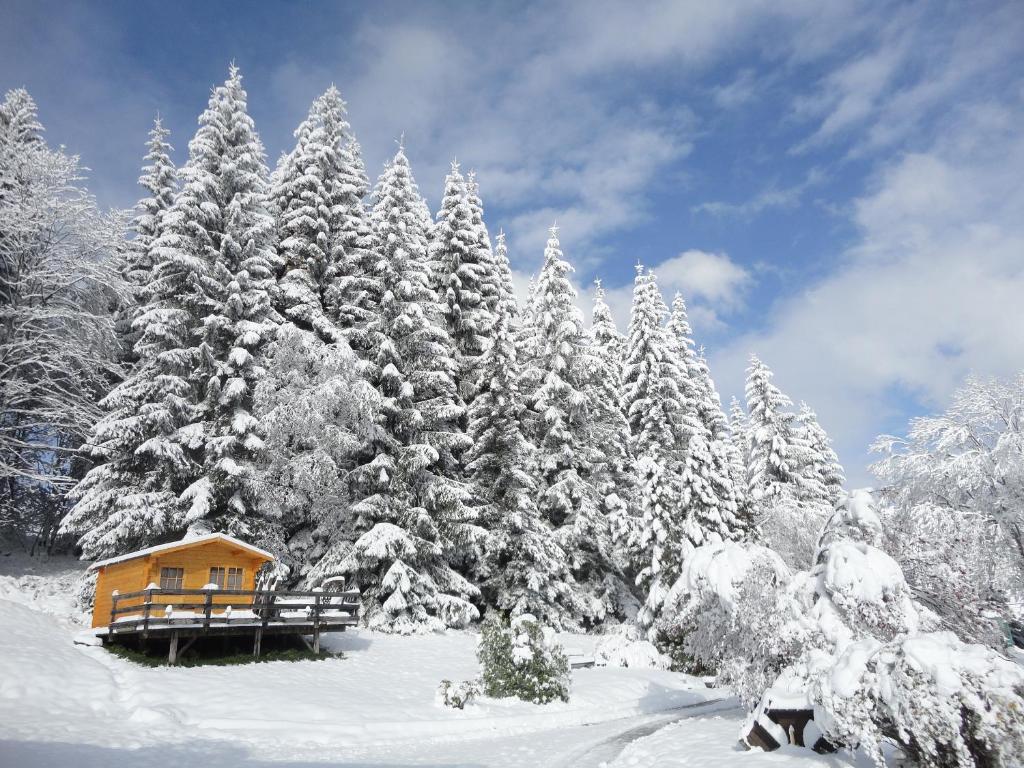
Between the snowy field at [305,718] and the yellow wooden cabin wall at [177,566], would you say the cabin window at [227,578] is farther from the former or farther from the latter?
the snowy field at [305,718]

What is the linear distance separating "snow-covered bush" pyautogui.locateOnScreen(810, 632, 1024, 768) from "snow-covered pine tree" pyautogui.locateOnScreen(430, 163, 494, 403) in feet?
76.8

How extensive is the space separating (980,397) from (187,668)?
24185mm

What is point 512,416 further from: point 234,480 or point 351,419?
point 234,480

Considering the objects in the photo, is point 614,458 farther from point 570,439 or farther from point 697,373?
point 697,373

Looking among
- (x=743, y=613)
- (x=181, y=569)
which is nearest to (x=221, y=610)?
(x=181, y=569)

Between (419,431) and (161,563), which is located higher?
(419,431)

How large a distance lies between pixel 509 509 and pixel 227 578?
11.9 m

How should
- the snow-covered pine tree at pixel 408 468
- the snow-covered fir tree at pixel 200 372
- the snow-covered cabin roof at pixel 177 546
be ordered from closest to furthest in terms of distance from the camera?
1. the snow-covered cabin roof at pixel 177 546
2. the snow-covered fir tree at pixel 200 372
3. the snow-covered pine tree at pixel 408 468

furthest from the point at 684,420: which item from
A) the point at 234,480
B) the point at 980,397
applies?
the point at 234,480

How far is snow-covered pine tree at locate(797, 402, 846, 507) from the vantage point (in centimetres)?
4040

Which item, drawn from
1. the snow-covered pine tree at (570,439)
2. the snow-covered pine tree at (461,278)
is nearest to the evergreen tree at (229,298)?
the snow-covered pine tree at (461,278)

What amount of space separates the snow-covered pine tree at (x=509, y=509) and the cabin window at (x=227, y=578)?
394 inches

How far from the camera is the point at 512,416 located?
28859mm

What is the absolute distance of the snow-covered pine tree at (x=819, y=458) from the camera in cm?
4040
